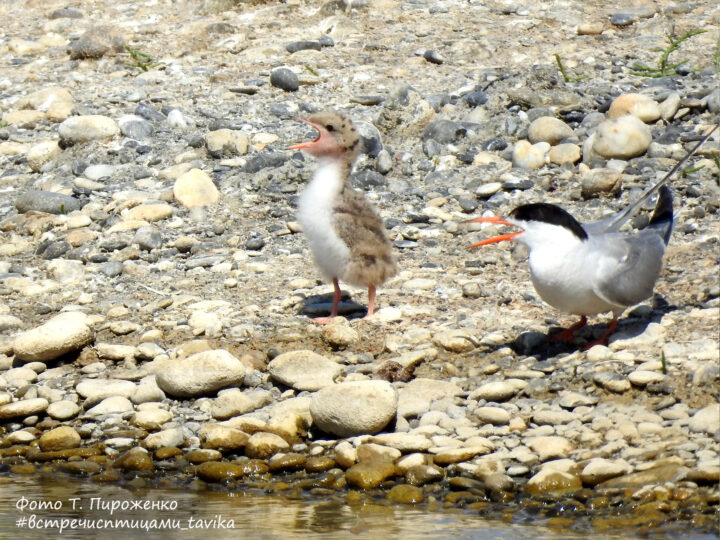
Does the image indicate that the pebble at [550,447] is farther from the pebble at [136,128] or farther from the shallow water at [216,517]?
the pebble at [136,128]

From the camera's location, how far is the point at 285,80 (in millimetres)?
10875

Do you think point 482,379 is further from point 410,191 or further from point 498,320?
point 410,191

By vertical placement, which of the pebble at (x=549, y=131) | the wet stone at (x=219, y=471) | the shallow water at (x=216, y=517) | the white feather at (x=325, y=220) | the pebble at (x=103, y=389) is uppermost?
the pebble at (x=549, y=131)

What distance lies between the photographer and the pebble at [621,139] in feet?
28.9

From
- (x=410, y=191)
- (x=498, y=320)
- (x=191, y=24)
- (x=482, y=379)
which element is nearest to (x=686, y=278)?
(x=498, y=320)

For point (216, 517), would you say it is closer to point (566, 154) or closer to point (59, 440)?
point (59, 440)

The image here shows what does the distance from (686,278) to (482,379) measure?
5.39 feet

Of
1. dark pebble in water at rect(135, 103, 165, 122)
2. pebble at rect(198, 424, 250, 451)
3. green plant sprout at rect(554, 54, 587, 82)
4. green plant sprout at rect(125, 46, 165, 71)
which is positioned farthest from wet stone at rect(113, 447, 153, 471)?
green plant sprout at rect(125, 46, 165, 71)

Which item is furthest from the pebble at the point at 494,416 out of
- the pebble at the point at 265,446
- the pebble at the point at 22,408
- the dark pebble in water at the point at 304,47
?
the dark pebble in water at the point at 304,47

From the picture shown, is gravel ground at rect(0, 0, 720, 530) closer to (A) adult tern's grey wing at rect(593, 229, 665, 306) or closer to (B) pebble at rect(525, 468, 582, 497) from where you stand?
(B) pebble at rect(525, 468, 582, 497)

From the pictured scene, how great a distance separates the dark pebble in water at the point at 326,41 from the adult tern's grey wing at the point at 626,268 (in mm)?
6332

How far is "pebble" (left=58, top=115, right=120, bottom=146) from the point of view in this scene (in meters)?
9.97

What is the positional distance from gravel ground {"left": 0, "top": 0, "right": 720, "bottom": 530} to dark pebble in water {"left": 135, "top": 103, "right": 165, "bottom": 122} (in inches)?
1.4

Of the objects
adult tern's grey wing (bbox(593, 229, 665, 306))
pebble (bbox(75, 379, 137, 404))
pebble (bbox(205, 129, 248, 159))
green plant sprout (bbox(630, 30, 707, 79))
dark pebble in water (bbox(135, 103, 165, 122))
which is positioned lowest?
pebble (bbox(75, 379, 137, 404))
